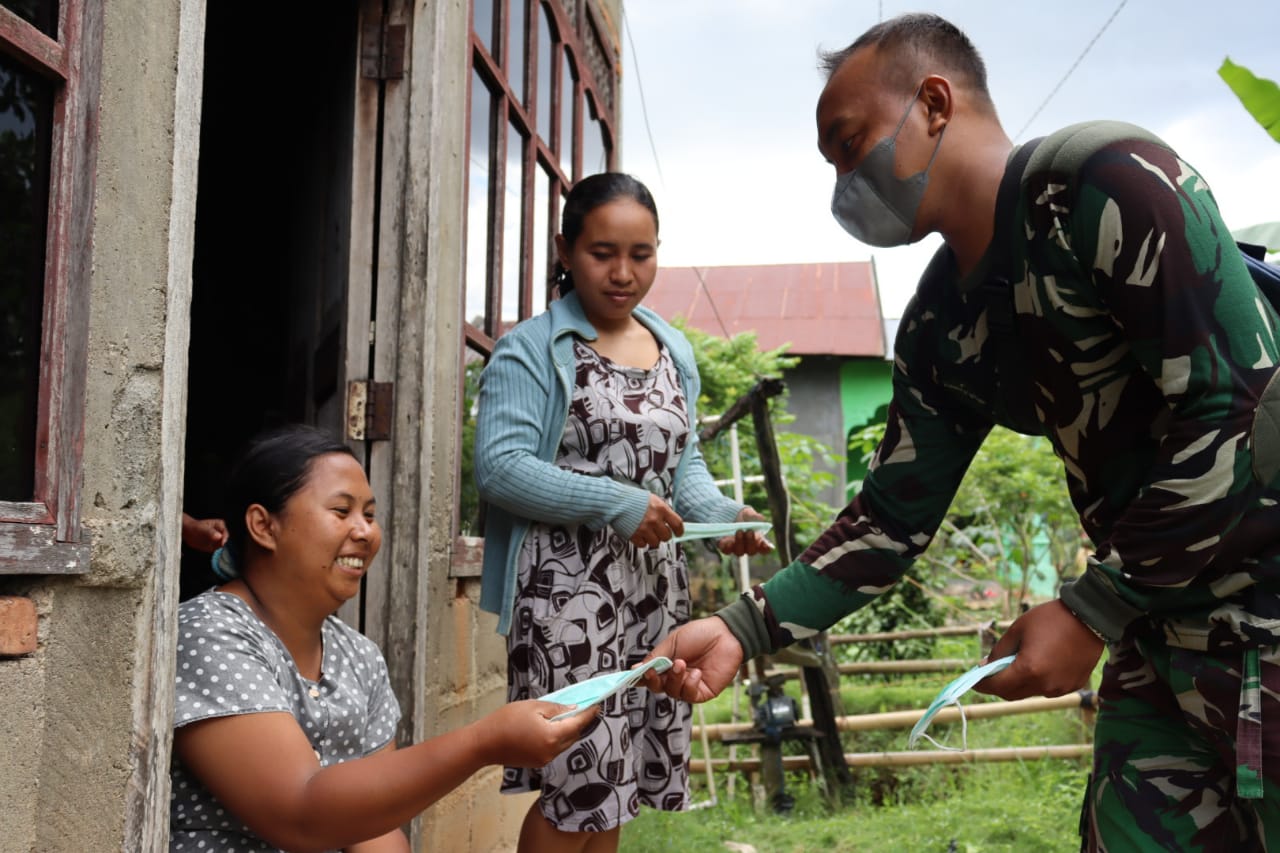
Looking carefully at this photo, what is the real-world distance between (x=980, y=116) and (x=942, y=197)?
0.14 metres

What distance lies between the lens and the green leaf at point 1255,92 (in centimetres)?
295

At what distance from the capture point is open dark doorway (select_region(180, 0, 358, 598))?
3.55 meters

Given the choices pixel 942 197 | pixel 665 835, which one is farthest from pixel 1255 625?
pixel 665 835

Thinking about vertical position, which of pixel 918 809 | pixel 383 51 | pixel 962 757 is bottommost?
pixel 918 809

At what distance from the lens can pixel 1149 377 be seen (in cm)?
165

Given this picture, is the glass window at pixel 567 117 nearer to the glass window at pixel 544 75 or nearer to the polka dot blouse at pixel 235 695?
the glass window at pixel 544 75

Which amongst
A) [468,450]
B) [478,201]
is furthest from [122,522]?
[478,201]

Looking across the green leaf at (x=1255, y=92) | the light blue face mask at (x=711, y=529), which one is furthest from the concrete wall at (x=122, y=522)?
the green leaf at (x=1255, y=92)

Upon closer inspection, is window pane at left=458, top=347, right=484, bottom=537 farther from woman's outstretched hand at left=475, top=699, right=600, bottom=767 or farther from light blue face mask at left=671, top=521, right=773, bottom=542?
woman's outstretched hand at left=475, top=699, right=600, bottom=767

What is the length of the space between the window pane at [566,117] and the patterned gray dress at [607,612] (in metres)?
2.58

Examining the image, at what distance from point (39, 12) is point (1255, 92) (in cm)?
277

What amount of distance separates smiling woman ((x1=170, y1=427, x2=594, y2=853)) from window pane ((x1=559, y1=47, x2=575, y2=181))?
3230 mm

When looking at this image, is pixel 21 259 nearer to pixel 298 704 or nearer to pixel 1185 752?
pixel 298 704

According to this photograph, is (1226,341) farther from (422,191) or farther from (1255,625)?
(422,191)
